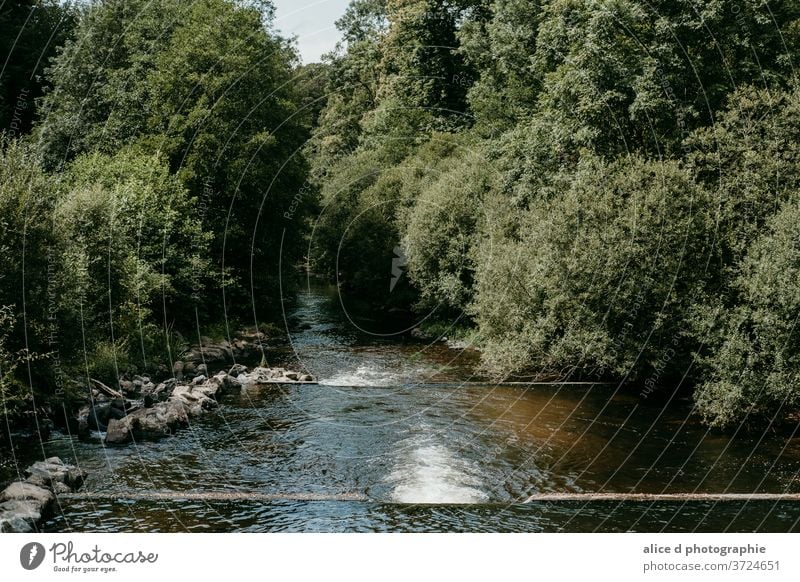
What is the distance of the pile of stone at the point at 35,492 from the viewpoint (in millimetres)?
14320

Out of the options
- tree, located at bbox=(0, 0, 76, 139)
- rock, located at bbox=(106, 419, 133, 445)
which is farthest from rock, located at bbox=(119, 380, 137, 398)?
tree, located at bbox=(0, 0, 76, 139)

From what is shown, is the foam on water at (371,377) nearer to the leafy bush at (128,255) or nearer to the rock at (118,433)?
the leafy bush at (128,255)

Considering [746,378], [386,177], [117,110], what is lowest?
[746,378]

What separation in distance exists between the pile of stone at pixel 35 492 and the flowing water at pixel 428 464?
1.28ft

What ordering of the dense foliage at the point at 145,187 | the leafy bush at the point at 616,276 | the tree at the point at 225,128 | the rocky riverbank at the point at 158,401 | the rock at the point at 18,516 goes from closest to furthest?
the rock at the point at 18,516 → the dense foliage at the point at 145,187 → the rocky riverbank at the point at 158,401 → the leafy bush at the point at 616,276 → the tree at the point at 225,128

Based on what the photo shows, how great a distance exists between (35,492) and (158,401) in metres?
9.77

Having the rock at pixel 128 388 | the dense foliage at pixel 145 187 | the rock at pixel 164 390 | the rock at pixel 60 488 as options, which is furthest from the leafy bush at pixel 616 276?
the rock at pixel 60 488

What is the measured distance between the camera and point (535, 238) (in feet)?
94.3

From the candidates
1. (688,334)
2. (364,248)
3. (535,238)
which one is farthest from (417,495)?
(364,248)

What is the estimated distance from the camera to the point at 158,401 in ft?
82.7

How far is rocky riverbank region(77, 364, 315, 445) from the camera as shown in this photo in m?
21.6

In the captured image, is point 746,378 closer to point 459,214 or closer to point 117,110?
point 459,214

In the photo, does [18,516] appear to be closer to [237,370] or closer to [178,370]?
[178,370]

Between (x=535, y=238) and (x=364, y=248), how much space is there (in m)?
24.4
